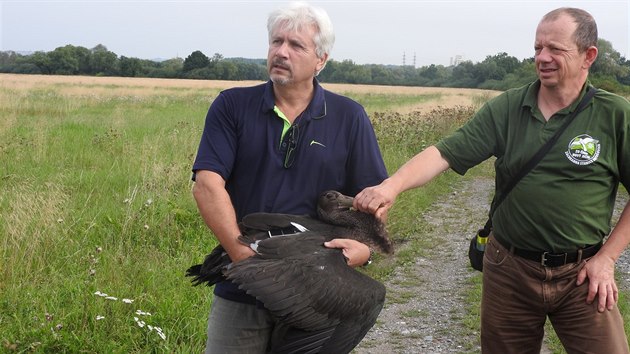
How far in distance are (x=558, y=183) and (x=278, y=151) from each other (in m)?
1.48

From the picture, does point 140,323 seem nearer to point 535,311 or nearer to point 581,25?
point 535,311

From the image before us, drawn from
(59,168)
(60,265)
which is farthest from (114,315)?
(59,168)

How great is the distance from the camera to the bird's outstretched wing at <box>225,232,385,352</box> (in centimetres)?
270

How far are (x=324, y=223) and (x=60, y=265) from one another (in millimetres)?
3658

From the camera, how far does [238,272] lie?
2.72 m

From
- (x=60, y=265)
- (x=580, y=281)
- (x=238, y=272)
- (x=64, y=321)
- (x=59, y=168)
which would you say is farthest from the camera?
(x=59, y=168)

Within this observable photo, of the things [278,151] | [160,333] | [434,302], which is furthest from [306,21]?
[434,302]

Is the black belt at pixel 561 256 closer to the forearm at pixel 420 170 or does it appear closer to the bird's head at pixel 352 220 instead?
the forearm at pixel 420 170

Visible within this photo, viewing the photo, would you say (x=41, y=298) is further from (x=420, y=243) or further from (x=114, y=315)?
(x=420, y=243)

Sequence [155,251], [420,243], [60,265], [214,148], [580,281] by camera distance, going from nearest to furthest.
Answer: [214,148] → [580,281] → [60,265] → [155,251] → [420,243]

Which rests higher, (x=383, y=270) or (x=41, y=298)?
(x=41, y=298)

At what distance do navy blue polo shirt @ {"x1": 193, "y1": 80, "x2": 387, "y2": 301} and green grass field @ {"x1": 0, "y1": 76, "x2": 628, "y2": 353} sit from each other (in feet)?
6.35

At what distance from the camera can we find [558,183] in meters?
3.36

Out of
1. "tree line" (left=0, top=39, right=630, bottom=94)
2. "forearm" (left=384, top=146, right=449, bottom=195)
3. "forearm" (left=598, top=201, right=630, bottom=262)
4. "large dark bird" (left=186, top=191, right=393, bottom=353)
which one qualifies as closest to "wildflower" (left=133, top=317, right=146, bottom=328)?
"large dark bird" (left=186, top=191, right=393, bottom=353)
